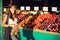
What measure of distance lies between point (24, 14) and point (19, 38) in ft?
2.54

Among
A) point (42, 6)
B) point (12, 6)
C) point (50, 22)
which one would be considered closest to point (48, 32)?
point (50, 22)

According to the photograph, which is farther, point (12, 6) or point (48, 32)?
point (12, 6)

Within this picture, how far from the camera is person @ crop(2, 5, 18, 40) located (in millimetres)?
8359

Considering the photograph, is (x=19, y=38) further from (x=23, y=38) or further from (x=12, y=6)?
(x=12, y=6)

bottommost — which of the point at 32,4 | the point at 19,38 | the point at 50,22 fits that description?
the point at 19,38

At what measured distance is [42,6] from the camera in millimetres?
7836

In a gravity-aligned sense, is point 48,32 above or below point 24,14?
below

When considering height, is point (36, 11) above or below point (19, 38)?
above

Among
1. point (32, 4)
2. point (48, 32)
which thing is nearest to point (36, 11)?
point (32, 4)

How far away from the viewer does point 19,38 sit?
8.33 meters

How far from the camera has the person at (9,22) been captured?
836 cm

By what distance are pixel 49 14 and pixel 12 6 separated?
1.28 metres

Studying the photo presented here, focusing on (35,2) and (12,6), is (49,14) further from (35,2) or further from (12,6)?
(12,6)

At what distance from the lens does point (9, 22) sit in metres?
8.46
